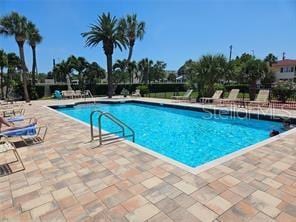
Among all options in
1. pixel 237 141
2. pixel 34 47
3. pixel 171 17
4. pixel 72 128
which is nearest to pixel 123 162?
pixel 72 128

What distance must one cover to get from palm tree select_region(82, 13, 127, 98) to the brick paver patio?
17.3 meters

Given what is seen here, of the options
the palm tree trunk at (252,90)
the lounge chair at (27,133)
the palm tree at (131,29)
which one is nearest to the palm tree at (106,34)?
the palm tree at (131,29)

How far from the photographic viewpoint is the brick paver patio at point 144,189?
257cm

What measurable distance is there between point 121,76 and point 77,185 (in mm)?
29577

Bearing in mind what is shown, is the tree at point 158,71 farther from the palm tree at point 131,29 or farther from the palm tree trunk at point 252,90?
the palm tree trunk at point 252,90

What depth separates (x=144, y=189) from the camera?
311cm

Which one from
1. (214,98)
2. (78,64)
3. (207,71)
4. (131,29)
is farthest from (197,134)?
(78,64)

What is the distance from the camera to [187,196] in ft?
9.54

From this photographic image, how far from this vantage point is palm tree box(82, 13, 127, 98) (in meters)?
19.8

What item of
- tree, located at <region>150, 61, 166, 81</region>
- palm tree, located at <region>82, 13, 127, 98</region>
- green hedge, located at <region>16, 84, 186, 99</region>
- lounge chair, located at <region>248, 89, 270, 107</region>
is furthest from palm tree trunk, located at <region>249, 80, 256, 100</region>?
tree, located at <region>150, 61, 166, 81</region>

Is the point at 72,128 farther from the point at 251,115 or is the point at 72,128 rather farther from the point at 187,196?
the point at 251,115

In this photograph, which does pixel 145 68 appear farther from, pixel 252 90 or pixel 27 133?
pixel 27 133

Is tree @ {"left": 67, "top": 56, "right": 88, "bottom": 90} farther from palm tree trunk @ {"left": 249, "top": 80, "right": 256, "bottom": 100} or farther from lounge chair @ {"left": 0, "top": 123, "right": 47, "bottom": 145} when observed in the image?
lounge chair @ {"left": 0, "top": 123, "right": 47, "bottom": 145}

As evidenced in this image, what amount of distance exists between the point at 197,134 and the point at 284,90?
7.47m
